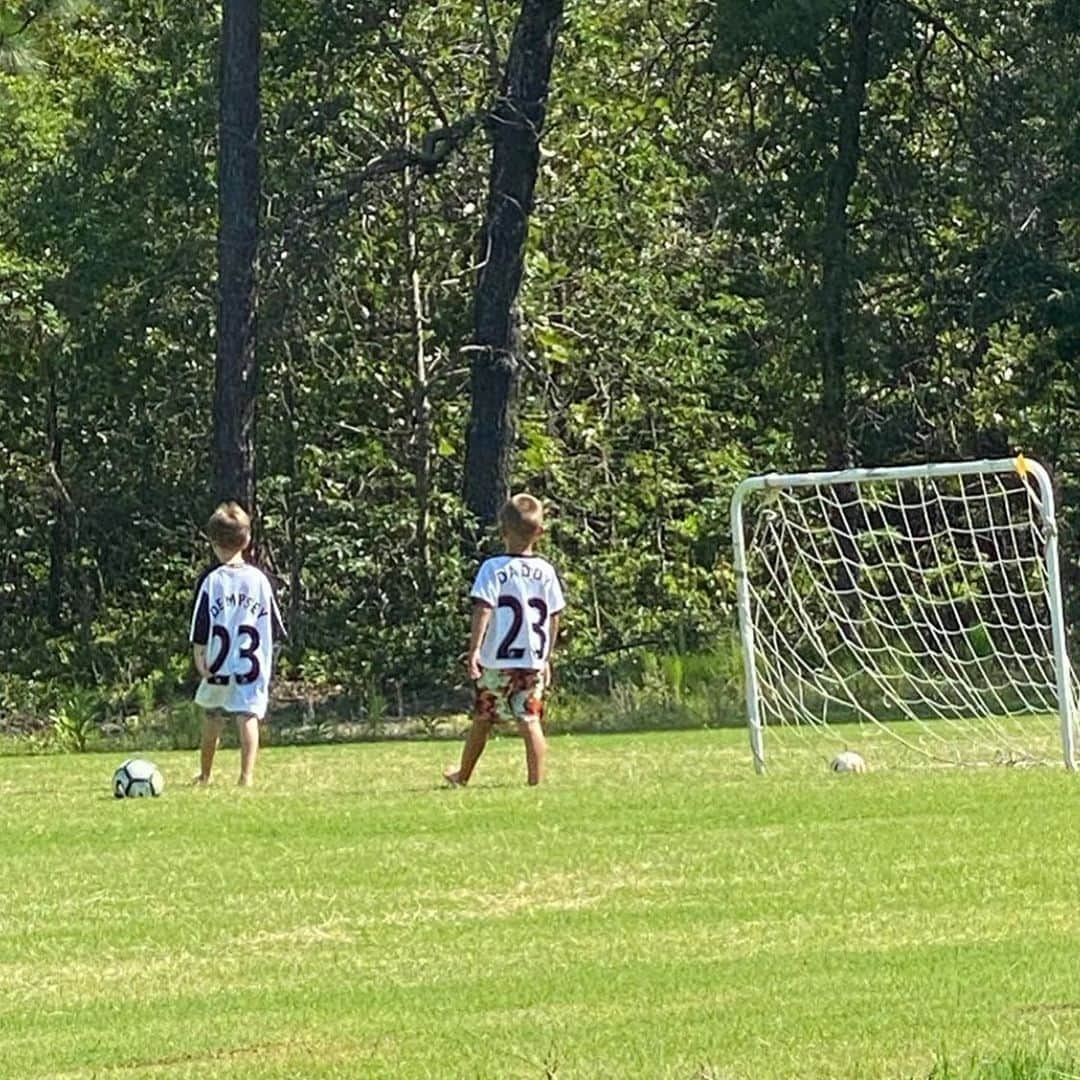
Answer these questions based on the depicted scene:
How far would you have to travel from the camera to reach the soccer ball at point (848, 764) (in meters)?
15.0

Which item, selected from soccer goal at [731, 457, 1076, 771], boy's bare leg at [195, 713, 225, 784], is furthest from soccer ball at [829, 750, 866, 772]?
boy's bare leg at [195, 713, 225, 784]

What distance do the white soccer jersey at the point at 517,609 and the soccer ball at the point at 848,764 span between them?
1.99 m

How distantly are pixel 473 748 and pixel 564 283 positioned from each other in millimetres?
16632

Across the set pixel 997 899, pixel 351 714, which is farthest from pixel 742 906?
pixel 351 714

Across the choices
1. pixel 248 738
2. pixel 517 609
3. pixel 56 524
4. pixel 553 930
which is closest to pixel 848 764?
pixel 517 609

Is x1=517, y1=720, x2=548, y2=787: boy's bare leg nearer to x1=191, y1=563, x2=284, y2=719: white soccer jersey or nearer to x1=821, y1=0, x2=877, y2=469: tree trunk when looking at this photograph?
x1=191, y1=563, x2=284, y2=719: white soccer jersey

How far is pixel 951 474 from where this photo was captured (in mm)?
15289

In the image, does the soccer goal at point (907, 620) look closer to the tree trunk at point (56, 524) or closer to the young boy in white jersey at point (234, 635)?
the young boy in white jersey at point (234, 635)

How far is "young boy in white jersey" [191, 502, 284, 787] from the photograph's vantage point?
14.6m

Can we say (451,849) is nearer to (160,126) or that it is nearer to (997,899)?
(997,899)

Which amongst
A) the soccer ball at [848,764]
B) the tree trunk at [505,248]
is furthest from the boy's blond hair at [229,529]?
the tree trunk at [505,248]

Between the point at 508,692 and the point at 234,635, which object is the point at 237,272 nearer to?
the point at 234,635

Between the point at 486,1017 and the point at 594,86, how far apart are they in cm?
2331

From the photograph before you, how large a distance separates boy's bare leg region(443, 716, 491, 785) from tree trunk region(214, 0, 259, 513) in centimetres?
1287
